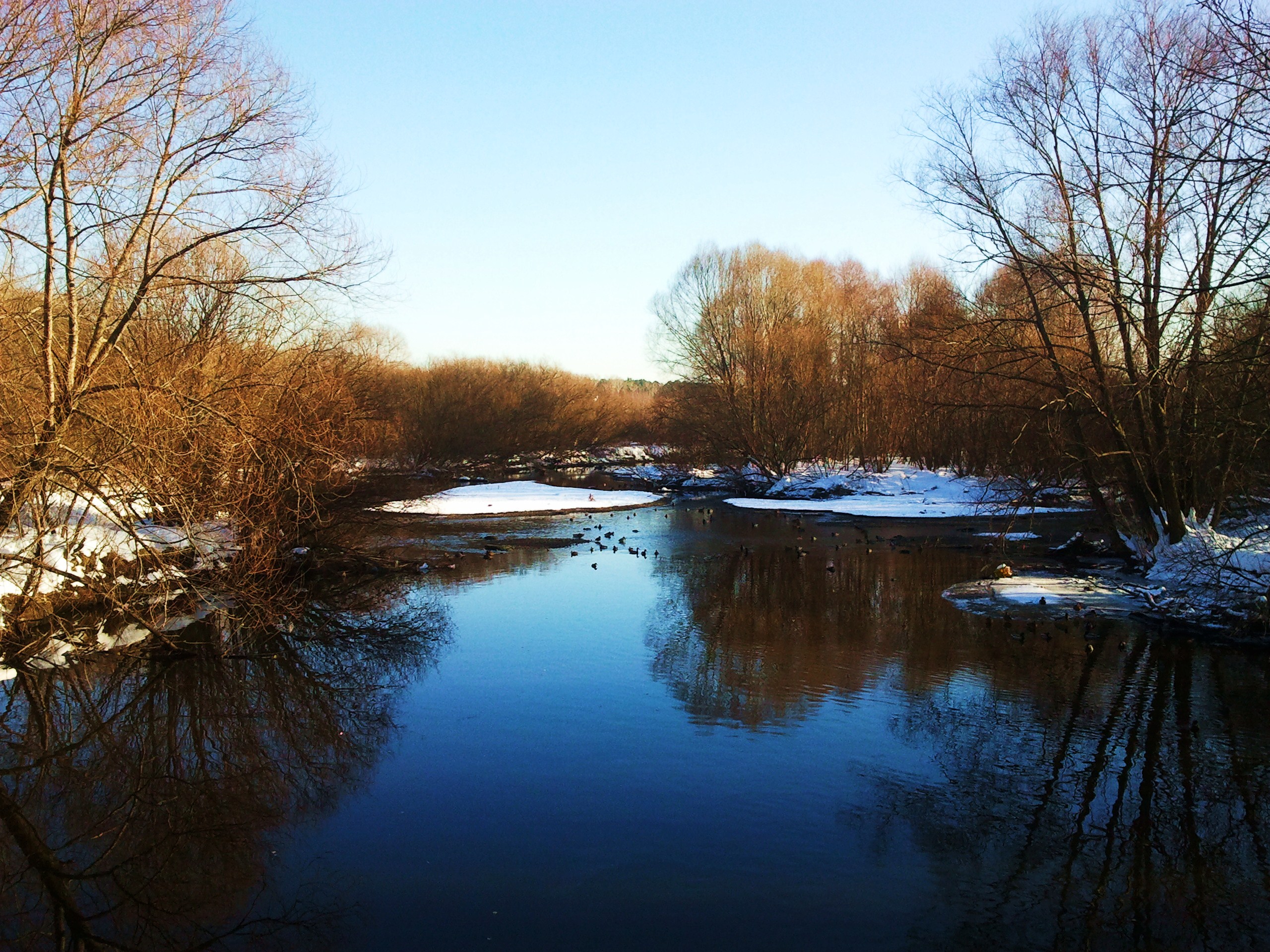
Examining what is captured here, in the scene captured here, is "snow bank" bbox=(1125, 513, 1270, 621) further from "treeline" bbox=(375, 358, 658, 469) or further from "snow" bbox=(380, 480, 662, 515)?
"treeline" bbox=(375, 358, 658, 469)

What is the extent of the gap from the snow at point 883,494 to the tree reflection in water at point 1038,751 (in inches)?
590

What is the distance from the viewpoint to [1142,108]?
13.1 m

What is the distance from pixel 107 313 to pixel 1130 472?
48.2 feet

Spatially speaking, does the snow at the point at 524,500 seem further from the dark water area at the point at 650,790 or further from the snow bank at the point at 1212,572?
the snow bank at the point at 1212,572

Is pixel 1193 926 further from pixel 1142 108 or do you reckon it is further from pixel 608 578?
pixel 1142 108

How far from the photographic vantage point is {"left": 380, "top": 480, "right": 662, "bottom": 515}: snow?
26906mm

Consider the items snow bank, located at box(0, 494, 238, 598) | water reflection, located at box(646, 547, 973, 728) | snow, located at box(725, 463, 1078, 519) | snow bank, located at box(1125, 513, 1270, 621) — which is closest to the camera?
snow bank, located at box(0, 494, 238, 598)

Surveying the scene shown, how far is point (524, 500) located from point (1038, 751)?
75.9 feet

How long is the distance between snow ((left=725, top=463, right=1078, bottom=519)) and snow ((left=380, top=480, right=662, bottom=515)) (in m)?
4.31

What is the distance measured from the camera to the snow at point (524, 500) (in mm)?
26906

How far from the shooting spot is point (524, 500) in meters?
29.0

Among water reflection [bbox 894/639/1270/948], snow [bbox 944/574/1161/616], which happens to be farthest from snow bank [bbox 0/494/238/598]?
snow [bbox 944/574/1161/616]

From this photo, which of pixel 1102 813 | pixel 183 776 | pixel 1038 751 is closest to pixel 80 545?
→ pixel 183 776

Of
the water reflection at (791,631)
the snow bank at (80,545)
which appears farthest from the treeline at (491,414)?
the snow bank at (80,545)
